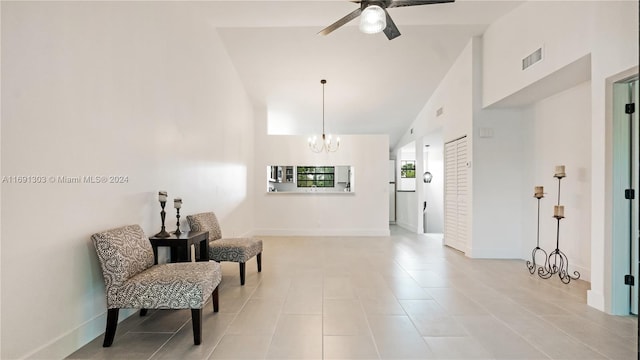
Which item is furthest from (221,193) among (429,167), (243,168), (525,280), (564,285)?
(429,167)

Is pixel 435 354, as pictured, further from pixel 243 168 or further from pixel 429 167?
pixel 429 167

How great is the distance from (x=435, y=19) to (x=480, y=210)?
10.0 ft

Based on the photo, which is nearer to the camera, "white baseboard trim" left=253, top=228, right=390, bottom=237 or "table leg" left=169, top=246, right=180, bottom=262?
"table leg" left=169, top=246, right=180, bottom=262

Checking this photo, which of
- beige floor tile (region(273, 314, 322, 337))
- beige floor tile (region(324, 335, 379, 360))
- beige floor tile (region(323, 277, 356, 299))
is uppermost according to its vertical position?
beige floor tile (region(324, 335, 379, 360))

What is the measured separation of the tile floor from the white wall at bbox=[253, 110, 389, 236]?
3.32 m

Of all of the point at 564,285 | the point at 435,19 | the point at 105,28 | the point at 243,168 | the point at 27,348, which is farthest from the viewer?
the point at 243,168

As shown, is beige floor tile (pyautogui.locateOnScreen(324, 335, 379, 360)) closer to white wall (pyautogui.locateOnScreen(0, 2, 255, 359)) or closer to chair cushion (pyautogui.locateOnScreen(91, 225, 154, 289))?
chair cushion (pyautogui.locateOnScreen(91, 225, 154, 289))

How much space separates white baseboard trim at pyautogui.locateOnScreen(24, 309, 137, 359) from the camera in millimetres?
1998

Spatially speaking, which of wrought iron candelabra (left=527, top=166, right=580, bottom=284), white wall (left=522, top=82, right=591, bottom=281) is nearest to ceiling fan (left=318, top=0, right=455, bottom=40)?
white wall (left=522, top=82, right=591, bottom=281)

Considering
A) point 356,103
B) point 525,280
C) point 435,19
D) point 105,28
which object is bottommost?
point 525,280

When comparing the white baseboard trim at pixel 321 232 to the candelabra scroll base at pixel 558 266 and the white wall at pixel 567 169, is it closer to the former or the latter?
the white wall at pixel 567 169

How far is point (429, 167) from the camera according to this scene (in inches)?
393

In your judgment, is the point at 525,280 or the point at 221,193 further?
the point at 221,193

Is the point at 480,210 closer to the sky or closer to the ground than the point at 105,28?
closer to the ground
